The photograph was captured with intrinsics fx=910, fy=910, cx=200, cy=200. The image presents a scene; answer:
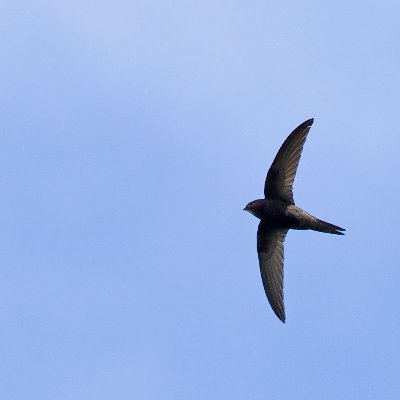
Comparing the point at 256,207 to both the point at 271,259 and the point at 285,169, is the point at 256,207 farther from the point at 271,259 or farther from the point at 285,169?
the point at 271,259

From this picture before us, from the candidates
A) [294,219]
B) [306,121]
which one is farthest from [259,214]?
[306,121]

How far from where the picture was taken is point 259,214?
1462 centimetres

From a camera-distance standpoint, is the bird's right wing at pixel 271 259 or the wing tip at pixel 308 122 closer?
the wing tip at pixel 308 122

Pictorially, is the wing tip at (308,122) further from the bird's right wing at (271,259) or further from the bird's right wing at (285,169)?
the bird's right wing at (271,259)

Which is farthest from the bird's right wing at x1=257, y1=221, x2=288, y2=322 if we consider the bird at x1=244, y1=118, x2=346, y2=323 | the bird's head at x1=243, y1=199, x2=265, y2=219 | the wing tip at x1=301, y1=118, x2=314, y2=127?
the wing tip at x1=301, y1=118, x2=314, y2=127

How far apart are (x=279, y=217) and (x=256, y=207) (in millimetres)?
411

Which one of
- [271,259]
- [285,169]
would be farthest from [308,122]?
[271,259]

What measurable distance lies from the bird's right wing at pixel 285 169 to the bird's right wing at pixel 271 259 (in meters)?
0.57

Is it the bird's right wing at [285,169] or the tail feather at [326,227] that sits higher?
the bird's right wing at [285,169]

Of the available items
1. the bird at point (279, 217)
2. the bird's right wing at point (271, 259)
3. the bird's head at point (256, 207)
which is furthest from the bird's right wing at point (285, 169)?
the bird's right wing at point (271, 259)

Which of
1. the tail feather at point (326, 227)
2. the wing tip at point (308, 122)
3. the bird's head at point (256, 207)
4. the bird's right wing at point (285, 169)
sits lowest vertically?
the tail feather at point (326, 227)

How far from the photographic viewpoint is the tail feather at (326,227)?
556 inches

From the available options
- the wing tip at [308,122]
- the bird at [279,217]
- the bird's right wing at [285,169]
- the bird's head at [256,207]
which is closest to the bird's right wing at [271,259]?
the bird at [279,217]

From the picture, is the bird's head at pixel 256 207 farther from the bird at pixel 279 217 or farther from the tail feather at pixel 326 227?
the tail feather at pixel 326 227
